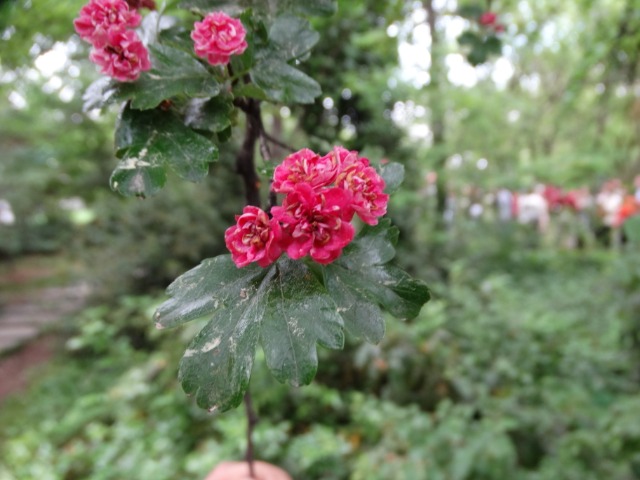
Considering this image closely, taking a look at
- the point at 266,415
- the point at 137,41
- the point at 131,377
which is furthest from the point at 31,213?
the point at 137,41

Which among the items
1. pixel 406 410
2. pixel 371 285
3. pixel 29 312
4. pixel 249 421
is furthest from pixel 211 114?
pixel 29 312

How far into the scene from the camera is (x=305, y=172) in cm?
49

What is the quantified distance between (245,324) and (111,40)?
35 cm

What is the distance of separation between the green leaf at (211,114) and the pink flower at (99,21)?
0.12m

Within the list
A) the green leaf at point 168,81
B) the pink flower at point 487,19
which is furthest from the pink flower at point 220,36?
the pink flower at point 487,19

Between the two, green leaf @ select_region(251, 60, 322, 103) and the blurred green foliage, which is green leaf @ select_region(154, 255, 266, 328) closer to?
green leaf @ select_region(251, 60, 322, 103)

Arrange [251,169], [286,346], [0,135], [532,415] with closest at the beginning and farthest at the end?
[286,346] → [251,169] → [532,415] → [0,135]

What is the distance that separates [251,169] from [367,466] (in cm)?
183

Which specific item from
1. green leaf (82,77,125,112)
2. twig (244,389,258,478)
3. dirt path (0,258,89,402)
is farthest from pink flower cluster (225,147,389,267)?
dirt path (0,258,89,402)

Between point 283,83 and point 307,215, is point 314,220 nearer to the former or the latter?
point 307,215

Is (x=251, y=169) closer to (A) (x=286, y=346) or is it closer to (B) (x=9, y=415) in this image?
(A) (x=286, y=346)

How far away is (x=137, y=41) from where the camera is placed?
55cm

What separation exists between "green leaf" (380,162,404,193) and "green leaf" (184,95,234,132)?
0.67 feet

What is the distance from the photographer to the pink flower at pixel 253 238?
1.58 feet
